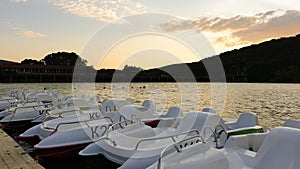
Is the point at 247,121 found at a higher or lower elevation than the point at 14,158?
higher

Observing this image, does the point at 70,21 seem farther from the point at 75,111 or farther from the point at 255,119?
the point at 255,119

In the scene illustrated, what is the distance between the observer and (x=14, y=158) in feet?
20.7

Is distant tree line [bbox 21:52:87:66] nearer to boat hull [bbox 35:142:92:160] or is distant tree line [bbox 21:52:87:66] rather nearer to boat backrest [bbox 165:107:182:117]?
boat backrest [bbox 165:107:182:117]

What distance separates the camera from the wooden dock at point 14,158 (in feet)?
18.8

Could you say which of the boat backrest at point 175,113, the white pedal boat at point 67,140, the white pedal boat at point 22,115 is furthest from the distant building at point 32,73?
the white pedal boat at point 67,140

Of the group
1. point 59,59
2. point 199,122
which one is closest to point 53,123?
point 199,122

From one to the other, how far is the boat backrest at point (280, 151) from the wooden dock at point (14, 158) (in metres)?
4.05

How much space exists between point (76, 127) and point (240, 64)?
Result: 78731 mm

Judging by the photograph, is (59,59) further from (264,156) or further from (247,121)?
(264,156)

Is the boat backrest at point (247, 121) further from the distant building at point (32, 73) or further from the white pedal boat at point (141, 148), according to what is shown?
the distant building at point (32, 73)

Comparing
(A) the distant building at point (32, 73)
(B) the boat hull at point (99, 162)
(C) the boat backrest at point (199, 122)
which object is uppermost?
(A) the distant building at point (32, 73)

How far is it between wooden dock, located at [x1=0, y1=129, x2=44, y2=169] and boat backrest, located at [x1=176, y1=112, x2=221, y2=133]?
3.45 meters

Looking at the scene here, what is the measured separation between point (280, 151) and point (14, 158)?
207 inches

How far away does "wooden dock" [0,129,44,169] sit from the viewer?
5.74 m
